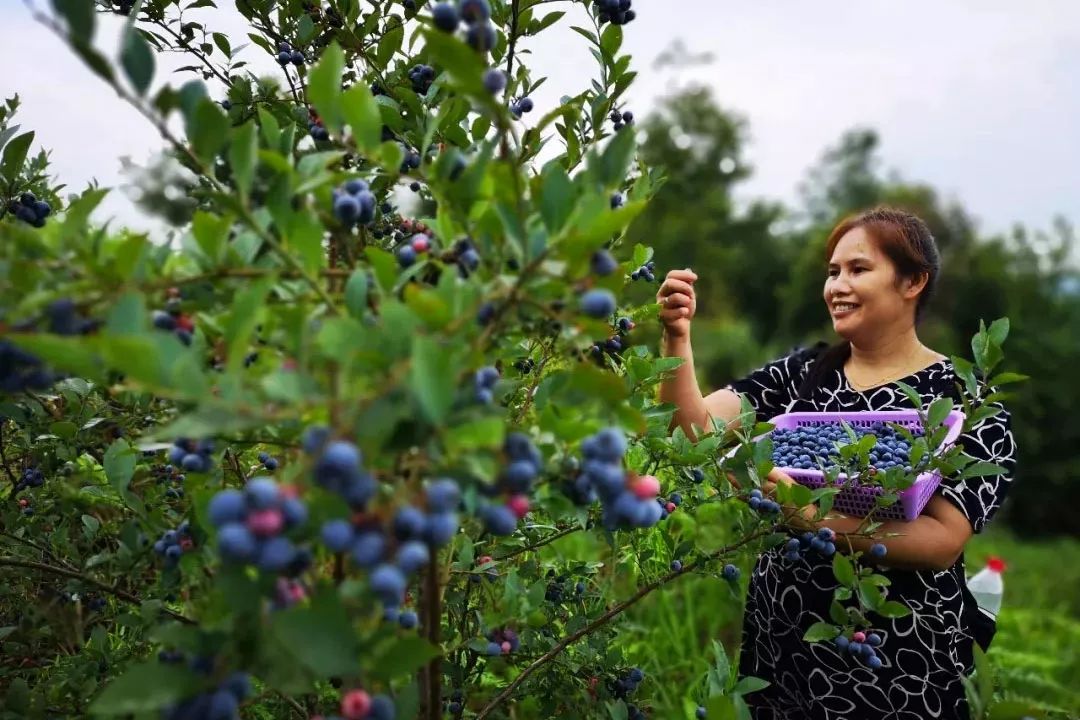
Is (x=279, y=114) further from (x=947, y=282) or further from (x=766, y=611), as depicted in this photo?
(x=947, y=282)

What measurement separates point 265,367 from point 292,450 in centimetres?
16

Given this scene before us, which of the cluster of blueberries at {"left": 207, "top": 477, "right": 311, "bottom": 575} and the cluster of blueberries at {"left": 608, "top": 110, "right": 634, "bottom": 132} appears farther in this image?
the cluster of blueberries at {"left": 608, "top": 110, "right": 634, "bottom": 132}

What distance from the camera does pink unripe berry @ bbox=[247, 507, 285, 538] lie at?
536mm

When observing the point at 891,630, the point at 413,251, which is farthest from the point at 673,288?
the point at 413,251

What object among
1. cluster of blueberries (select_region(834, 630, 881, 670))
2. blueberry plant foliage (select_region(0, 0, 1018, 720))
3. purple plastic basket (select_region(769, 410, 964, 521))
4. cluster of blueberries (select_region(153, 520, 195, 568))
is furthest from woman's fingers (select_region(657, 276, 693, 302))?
cluster of blueberries (select_region(153, 520, 195, 568))

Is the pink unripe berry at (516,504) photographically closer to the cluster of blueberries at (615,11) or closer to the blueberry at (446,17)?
the blueberry at (446,17)

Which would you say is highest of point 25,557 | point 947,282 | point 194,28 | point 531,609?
point 947,282

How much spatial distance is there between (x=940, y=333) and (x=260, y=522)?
11.8m

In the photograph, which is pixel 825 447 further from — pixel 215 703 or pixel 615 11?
pixel 215 703

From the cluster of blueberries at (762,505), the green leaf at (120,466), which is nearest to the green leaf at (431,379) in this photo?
the green leaf at (120,466)

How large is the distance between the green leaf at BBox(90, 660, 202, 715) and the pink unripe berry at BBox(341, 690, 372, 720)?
4.5 inches

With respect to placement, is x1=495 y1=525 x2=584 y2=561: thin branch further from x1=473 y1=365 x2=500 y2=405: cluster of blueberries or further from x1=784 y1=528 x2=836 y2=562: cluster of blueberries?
x1=473 y1=365 x2=500 y2=405: cluster of blueberries

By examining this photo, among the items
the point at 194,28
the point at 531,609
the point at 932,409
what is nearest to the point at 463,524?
the point at 531,609

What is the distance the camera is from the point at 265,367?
0.69 metres
